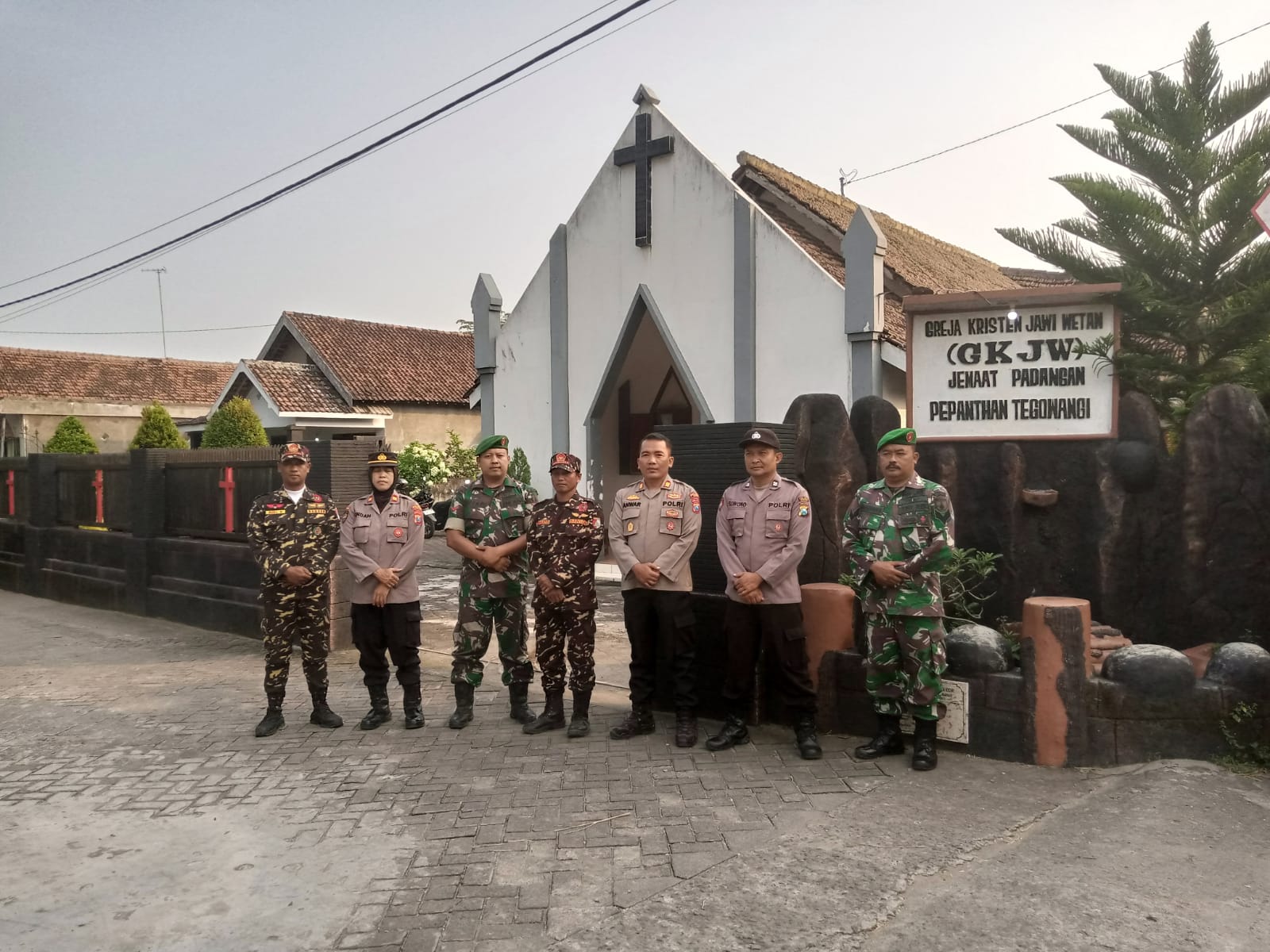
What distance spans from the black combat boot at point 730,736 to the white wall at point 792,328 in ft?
20.6

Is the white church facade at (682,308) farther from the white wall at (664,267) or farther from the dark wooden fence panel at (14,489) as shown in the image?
the dark wooden fence panel at (14,489)

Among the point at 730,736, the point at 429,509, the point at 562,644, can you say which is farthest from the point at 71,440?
the point at 730,736

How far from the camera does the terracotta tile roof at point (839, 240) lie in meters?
12.5

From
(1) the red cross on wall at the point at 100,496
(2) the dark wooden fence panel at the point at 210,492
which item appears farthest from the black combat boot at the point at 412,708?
(1) the red cross on wall at the point at 100,496

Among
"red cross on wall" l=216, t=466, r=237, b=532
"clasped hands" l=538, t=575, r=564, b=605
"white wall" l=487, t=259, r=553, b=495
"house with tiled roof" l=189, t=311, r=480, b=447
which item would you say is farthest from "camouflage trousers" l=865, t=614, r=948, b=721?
"house with tiled roof" l=189, t=311, r=480, b=447

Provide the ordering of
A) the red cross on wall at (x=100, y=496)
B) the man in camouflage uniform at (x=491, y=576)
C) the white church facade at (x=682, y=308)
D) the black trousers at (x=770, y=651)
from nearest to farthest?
the black trousers at (x=770, y=651) < the man in camouflage uniform at (x=491, y=576) < the white church facade at (x=682, y=308) < the red cross on wall at (x=100, y=496)

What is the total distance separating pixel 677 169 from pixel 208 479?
6.76 meters

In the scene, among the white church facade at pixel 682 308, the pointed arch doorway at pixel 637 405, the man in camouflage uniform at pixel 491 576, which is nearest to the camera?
the man in camouflage uniform at pixel 491 576

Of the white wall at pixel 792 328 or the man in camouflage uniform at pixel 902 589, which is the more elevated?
the white wall at pixel 792 328

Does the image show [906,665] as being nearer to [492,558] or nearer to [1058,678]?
[1058,678]

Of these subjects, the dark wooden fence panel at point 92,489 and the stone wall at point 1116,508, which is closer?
the stone wall at point 1116,508

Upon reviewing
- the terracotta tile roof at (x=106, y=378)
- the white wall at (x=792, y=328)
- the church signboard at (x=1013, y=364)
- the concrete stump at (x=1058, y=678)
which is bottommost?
the concrete stump at (x=1058, y=678)

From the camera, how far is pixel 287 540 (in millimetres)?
5668

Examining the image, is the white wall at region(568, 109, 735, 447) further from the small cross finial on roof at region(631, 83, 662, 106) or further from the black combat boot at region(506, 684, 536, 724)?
the black combat boot at region(506, 684, 536, 724)
